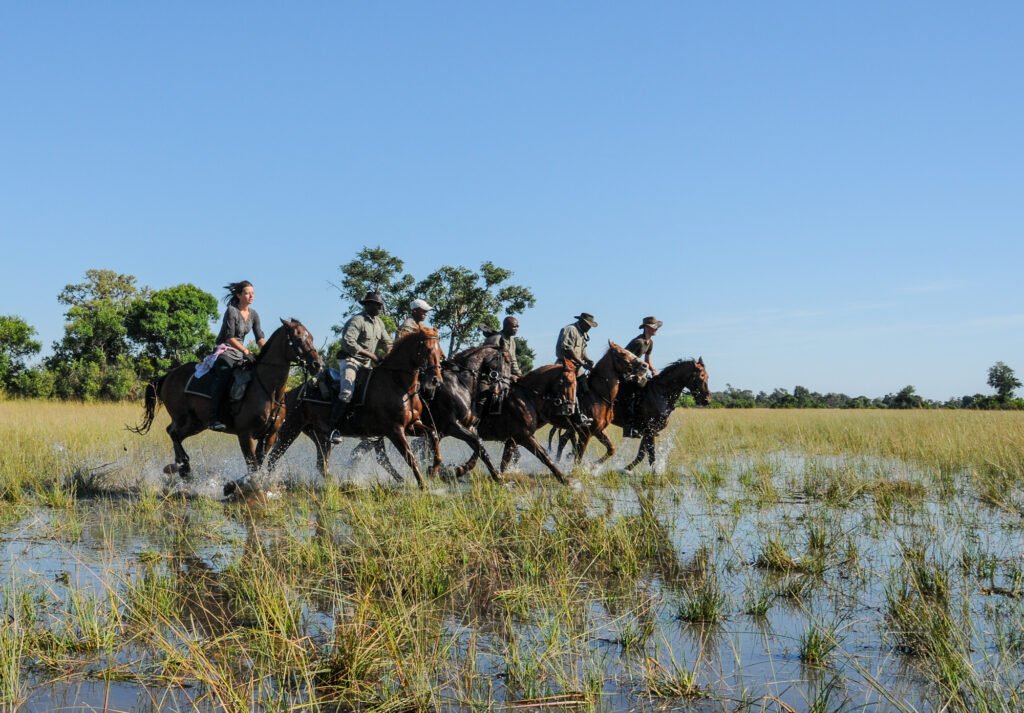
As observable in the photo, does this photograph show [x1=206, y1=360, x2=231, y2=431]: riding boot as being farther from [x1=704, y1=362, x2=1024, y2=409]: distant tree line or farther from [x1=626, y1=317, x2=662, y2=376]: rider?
[x1=704, y1=362, x2=1024, y2=409]: distant tree line

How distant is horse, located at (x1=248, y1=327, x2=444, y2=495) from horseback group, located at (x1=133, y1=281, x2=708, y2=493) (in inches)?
0.6

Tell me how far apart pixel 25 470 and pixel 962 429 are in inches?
676

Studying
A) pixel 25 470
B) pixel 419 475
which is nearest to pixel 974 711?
pixel 419 475

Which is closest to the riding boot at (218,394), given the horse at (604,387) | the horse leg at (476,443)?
the horse leg at (476,443)

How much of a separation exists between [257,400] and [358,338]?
1.62m

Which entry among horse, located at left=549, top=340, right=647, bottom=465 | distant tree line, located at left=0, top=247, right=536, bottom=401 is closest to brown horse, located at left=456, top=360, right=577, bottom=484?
horse, located at left=549, top=340, right=647, bottom=465

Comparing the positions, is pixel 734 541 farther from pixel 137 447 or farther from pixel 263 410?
pixel 137 447

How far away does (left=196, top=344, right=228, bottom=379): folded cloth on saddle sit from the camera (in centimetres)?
1107

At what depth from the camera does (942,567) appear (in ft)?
19.5

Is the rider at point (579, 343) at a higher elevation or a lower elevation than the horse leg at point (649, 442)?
higher

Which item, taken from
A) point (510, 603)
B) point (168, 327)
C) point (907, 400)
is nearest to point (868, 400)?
point (907, 400)

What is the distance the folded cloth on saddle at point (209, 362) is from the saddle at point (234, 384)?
0.15 feet

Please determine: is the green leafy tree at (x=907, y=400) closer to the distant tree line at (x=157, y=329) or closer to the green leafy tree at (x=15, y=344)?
the distant tree line at (x=157, y=329)

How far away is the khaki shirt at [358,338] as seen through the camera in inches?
460
